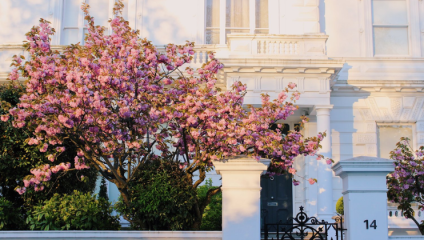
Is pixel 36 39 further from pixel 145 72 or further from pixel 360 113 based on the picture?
pixel 360 113

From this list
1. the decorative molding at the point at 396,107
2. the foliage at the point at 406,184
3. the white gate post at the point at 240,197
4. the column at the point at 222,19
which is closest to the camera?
the white gate post at the point at 240,197

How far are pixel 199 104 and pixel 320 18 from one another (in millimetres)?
9753

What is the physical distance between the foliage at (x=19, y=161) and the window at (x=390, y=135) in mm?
10224

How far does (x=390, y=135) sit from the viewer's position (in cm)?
1573

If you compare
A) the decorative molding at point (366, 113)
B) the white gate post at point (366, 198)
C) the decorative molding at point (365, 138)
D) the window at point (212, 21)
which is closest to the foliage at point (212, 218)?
the white gate post at point (366, 198)

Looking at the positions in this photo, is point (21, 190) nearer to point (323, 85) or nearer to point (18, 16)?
point (323, 85)

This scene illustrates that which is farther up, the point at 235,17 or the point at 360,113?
the point at 235,17

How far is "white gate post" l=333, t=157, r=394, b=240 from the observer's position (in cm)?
670

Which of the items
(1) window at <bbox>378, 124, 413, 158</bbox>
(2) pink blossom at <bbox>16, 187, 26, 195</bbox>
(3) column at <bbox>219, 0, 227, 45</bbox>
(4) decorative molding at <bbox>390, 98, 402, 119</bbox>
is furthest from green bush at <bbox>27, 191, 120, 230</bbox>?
(4) decorative molding at <bbox>390, 98, 402, 119</bbox>

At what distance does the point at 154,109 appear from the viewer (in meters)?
7.73

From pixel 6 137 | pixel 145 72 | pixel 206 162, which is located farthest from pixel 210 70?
pixel 6 137

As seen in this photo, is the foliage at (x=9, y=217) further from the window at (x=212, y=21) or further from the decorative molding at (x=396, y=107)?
the decorative molding at (x=396, y=107)

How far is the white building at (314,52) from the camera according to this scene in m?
14.1

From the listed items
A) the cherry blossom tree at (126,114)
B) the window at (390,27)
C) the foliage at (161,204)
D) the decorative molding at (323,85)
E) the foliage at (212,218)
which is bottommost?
the foliage at (212,218)
